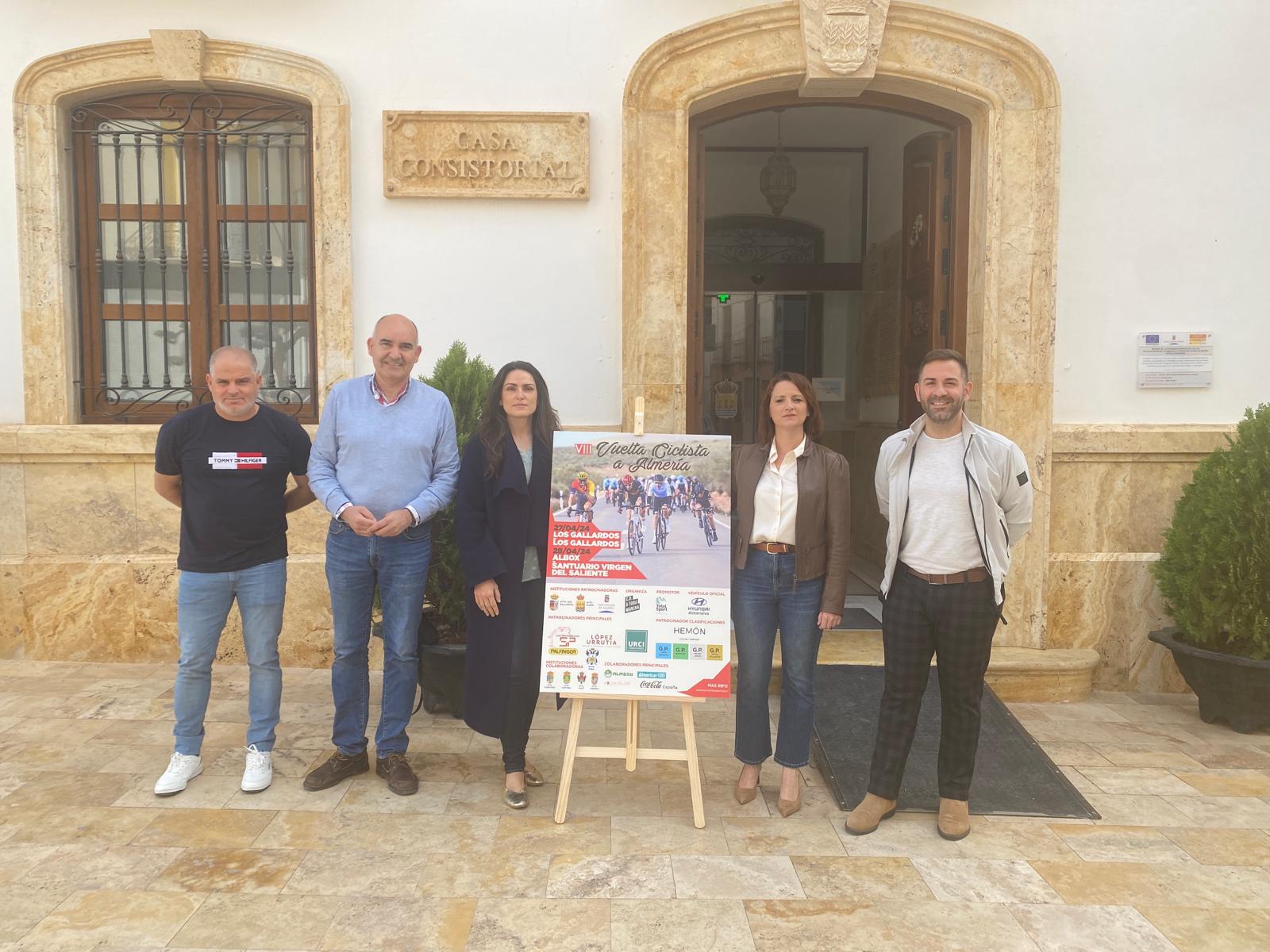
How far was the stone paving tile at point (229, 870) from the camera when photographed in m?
3.01

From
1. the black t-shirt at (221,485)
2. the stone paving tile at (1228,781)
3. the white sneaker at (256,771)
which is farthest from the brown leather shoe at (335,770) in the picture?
the stone paving tile at (1228,781)

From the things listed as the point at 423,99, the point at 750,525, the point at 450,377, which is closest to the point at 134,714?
the point at 450,377

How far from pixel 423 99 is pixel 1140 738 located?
5.16 m

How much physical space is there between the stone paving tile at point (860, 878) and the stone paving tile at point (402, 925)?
3.71 feet

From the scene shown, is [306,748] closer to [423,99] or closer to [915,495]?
[915,495]

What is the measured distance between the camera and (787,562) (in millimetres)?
3607

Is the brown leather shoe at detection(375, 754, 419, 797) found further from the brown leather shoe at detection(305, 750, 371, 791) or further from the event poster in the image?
the event poster

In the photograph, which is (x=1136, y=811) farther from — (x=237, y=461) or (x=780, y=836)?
(x=237, y=461)

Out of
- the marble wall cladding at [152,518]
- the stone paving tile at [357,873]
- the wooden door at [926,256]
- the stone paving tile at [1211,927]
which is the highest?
the wooden door at [926,256]

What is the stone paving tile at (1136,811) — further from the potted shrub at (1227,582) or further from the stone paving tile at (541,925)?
the stone paving tile at (541,925)

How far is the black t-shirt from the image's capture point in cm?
371

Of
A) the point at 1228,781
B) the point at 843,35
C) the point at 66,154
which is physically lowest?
the point at 1228,781

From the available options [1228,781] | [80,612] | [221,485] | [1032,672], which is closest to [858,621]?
[1032,672]

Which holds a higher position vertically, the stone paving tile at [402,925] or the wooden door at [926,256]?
the wooden door at [926,256]
